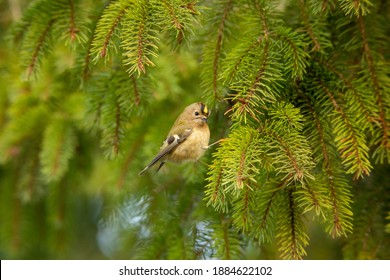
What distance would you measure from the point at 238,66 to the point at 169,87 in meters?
1.35

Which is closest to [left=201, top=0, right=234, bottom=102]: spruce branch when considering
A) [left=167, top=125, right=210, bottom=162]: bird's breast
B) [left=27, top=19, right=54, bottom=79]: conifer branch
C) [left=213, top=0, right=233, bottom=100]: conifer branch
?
[left=213, top=0, right=233, bottom=100]: conifer branch

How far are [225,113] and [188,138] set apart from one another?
699 millimetres

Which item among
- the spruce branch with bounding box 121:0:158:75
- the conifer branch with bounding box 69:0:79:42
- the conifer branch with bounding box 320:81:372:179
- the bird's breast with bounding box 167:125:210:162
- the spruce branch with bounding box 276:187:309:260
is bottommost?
the spruce branch with bounding box 276:187:309:260

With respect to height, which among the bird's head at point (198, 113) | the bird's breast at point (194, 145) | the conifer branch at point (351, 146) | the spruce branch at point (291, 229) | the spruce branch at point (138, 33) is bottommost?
the spruce branch at point (291, 229)

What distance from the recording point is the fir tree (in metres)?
2.04

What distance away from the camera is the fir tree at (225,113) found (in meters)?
2.04

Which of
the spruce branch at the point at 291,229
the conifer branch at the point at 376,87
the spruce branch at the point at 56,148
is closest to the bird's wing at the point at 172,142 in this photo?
the spruce branch at the point at 56,148

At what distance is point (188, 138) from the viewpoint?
2795 mm

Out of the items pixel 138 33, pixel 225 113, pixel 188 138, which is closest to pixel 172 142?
pixel 188 138

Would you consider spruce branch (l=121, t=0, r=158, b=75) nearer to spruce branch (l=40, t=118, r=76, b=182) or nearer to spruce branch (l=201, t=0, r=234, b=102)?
spruce branch (l=201, t=0, r=234, b=102)

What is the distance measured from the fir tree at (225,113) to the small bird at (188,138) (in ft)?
0.23

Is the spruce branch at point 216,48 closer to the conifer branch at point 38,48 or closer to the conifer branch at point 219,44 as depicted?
the conifer branch at point 219,44

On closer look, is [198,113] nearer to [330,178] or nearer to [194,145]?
[194,145]

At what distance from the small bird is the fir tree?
0.23 feet
